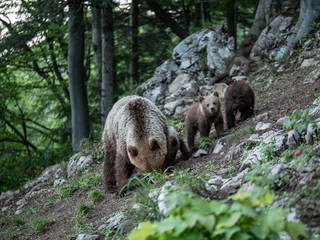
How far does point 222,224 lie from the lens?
2.76 metres

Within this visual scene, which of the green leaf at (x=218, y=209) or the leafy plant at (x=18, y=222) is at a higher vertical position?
the green leaf at (x=218, y=209)

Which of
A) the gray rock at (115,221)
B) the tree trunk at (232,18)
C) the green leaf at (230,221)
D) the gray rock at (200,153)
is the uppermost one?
the tree trunk at (232,18)

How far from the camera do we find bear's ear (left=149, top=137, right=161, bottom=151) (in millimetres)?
6512

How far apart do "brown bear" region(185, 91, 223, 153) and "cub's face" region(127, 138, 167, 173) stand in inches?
69.0

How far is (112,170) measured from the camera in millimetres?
8008

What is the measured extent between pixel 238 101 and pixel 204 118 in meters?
0.83

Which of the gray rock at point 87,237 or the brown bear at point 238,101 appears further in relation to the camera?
the brown bear at point 238,101

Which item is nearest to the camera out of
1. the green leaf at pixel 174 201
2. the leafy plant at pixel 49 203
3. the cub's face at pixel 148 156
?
the green leaf at pixel 174 201

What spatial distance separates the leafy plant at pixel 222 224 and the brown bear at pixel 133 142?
3593 mm

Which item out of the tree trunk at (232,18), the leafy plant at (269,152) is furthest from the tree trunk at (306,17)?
the leafy plant at (269,152)

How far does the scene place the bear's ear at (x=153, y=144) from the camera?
6.51 m

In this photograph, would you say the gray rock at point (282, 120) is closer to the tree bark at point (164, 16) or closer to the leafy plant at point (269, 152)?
the leafy plant at point (269, 152)

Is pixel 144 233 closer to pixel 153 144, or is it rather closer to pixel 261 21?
pixel 153 144

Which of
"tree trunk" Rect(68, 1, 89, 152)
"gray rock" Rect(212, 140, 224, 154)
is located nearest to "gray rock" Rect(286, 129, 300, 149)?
"gray rock" Rect(212, 140, 224, 154)
